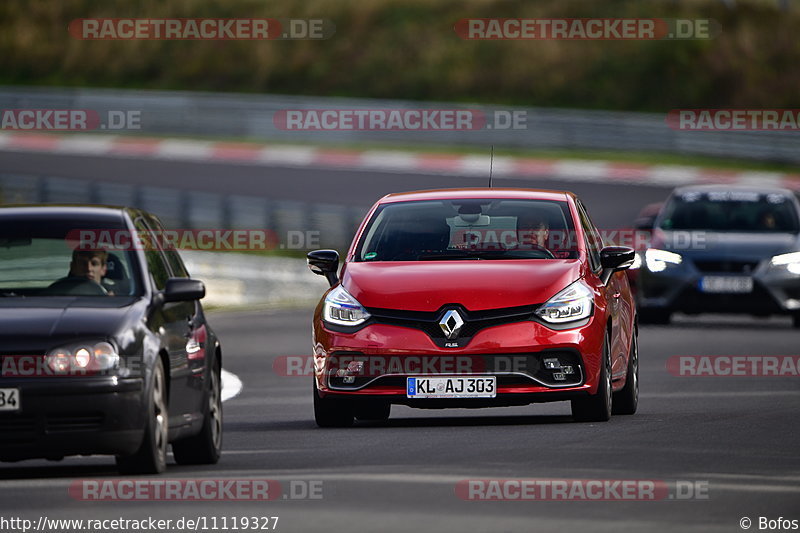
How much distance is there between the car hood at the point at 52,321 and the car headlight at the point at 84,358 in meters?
0.05

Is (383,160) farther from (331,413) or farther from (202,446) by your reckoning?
(202,446)

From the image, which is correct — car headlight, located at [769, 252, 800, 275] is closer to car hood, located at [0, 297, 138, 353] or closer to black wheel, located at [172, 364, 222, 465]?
black wheel, located at [172, 364, 222, 465]

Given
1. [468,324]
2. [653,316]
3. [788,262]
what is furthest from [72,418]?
[653,316]

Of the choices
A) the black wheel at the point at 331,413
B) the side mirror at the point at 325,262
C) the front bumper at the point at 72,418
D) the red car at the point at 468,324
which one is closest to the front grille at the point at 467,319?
the red car at the point at 468,324

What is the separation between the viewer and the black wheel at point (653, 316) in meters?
23.8

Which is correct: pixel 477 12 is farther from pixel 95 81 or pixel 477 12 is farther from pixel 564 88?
pixel 95 81

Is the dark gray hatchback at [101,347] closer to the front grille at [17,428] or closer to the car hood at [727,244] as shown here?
the front grille at [17,428]

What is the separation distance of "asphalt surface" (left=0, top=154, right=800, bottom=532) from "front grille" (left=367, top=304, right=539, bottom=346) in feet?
2.04

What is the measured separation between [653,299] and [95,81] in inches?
1572

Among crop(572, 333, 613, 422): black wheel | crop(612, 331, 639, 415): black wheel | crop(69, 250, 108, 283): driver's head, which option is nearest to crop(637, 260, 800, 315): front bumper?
crop(612, 331, 639, 415): black wheel

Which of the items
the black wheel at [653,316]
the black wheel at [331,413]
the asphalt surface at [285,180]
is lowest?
the asphalt surface at [285,180]

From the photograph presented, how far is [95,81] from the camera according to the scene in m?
61.0

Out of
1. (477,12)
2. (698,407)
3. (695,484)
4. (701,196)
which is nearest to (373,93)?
(477,12)

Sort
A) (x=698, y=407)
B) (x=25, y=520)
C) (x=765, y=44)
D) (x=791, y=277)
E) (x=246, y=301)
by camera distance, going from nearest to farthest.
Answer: (x=25, y=520) → (x=698, y=407) → (x=791, y=277) → (x=246, y=301) → (x=765, y=44)
